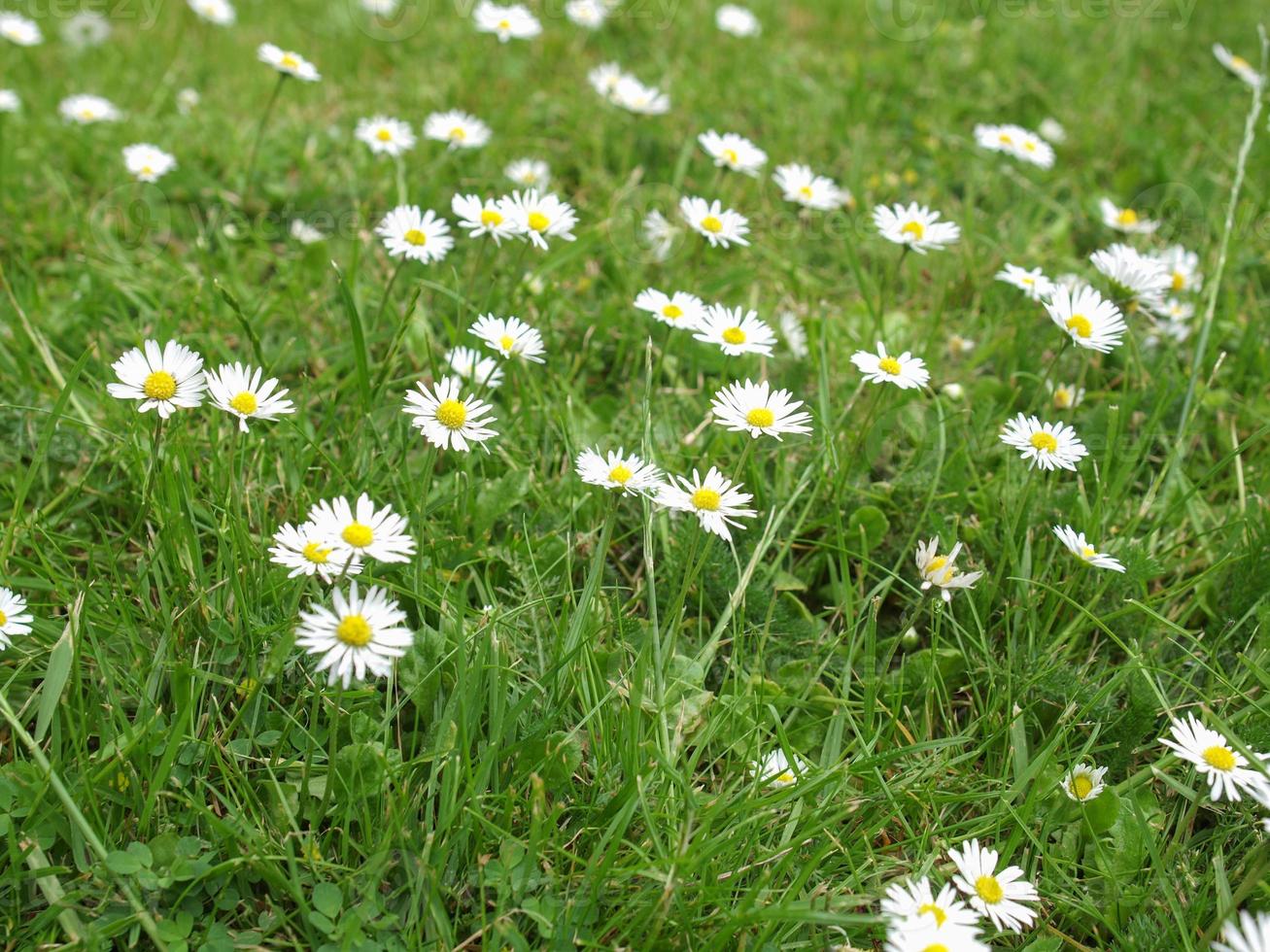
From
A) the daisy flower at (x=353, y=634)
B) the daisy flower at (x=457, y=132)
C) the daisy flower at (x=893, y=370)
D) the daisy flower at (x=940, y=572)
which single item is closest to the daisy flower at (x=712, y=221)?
the daisy flower at (x=893, y=370)

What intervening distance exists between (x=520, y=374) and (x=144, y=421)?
759mm

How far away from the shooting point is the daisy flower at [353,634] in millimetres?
1438

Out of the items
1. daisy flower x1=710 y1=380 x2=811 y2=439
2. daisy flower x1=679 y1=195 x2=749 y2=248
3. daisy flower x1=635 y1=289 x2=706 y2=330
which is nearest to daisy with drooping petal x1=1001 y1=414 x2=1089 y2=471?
daisy flower x1=710 y1=380 x2=811 y2=439

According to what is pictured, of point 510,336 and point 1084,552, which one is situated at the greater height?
point 510,336

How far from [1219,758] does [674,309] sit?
1276 millimetres

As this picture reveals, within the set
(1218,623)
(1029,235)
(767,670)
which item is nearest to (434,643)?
(767,670)

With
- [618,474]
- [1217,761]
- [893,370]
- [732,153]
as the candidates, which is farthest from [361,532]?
[732,153]

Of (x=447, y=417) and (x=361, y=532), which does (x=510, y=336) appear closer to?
(x=447, y=417)

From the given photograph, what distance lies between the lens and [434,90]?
3523 mm

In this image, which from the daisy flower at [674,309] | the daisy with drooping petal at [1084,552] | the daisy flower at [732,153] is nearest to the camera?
the daisy with drooping petal at [1084,552]

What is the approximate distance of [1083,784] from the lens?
1.72 metres

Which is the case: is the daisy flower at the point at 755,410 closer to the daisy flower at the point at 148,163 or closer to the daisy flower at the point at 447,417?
the daisy flower at the point at 447,417

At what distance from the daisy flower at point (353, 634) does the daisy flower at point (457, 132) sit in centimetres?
180

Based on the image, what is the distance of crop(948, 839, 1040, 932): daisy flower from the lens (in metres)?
1.54
